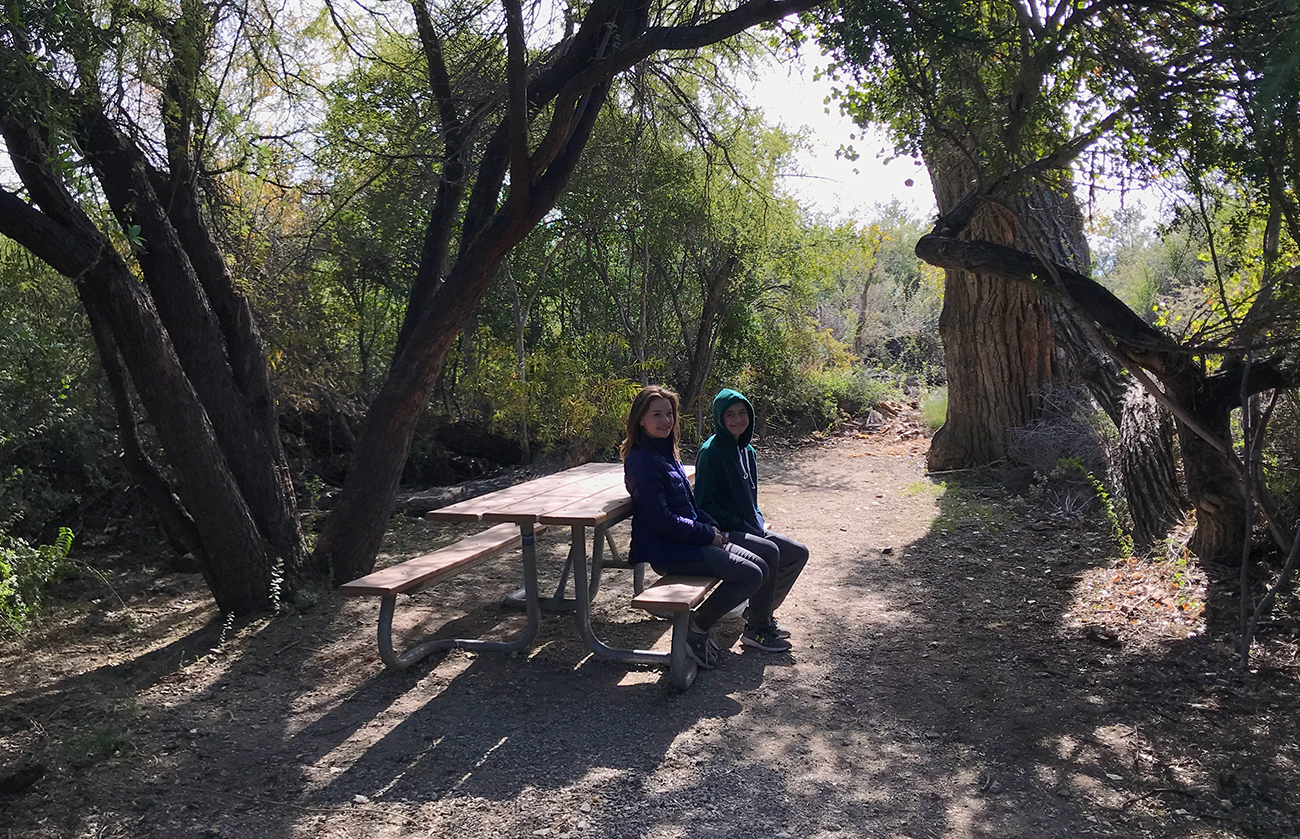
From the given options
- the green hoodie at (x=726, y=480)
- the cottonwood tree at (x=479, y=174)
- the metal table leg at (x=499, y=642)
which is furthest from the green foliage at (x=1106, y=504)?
the cottonwood tree at (x=479, y=174)

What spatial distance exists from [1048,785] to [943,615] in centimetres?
220

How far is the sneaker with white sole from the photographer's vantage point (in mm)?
4914

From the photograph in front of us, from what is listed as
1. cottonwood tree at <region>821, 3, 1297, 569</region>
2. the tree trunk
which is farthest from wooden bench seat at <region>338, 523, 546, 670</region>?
the tree trunk

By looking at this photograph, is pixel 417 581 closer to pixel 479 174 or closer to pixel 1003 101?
pixel 479 174

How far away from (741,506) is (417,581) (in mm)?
1740

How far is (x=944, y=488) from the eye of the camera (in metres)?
9.36

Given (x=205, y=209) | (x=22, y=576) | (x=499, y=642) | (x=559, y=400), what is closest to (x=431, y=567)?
(x=499, y=642)

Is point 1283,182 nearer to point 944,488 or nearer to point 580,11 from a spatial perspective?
point 580,11

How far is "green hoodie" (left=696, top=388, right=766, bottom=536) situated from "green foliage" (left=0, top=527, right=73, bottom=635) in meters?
3.74

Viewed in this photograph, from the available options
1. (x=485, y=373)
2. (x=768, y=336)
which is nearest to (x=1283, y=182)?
(x=485, y=373)

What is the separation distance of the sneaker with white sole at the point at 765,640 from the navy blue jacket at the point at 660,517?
0.67 m

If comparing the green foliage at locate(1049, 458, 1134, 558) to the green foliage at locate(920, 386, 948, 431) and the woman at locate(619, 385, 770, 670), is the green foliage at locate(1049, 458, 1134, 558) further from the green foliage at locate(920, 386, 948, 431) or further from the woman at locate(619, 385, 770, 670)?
the green foliage at locate(920, 386, 948, 431)

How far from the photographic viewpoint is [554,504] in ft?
16.0

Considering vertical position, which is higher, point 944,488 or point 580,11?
point 580,11
